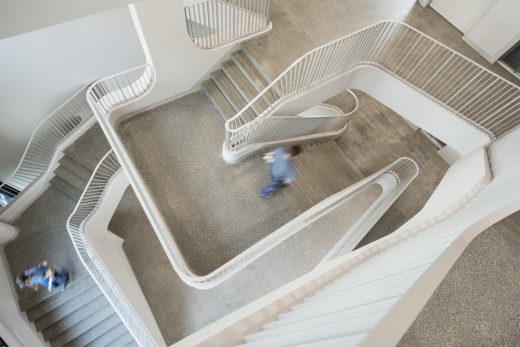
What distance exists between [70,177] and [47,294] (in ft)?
9.07

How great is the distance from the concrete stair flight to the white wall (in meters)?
2.72

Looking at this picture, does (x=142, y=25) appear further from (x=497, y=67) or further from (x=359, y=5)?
(x=497, y=67)

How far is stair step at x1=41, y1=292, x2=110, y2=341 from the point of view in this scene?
6.89 metres

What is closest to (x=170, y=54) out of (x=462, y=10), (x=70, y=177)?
(x=70, y=177)

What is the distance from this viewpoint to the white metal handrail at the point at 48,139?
296 inches

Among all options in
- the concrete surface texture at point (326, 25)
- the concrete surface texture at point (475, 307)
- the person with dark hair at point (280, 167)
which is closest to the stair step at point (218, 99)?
the concrete surface texture at point (326, 25)

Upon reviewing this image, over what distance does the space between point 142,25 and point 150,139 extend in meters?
2.54

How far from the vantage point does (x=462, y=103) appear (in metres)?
6.36

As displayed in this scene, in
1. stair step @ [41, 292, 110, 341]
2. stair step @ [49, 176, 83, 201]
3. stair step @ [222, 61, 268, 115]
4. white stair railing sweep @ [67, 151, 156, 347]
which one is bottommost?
stair step @ [41, 292, 110, 341]

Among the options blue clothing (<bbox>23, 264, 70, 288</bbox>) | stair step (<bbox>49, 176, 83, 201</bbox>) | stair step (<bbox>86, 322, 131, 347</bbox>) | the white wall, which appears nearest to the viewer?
blue clothing (<bbox>23, 264, 70, 288</bbox>)

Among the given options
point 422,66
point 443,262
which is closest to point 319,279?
point 443,262

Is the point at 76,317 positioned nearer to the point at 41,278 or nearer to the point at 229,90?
the point at 41,278

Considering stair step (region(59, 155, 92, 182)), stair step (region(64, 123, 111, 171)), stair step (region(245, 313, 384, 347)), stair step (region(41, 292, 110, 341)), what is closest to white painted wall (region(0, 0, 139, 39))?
stair step (region(245, 313, 384, 347))

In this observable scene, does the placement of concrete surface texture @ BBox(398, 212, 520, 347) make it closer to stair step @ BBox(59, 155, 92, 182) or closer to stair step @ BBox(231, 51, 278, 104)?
stair step @ BBox(231, 51, 278, 104)
